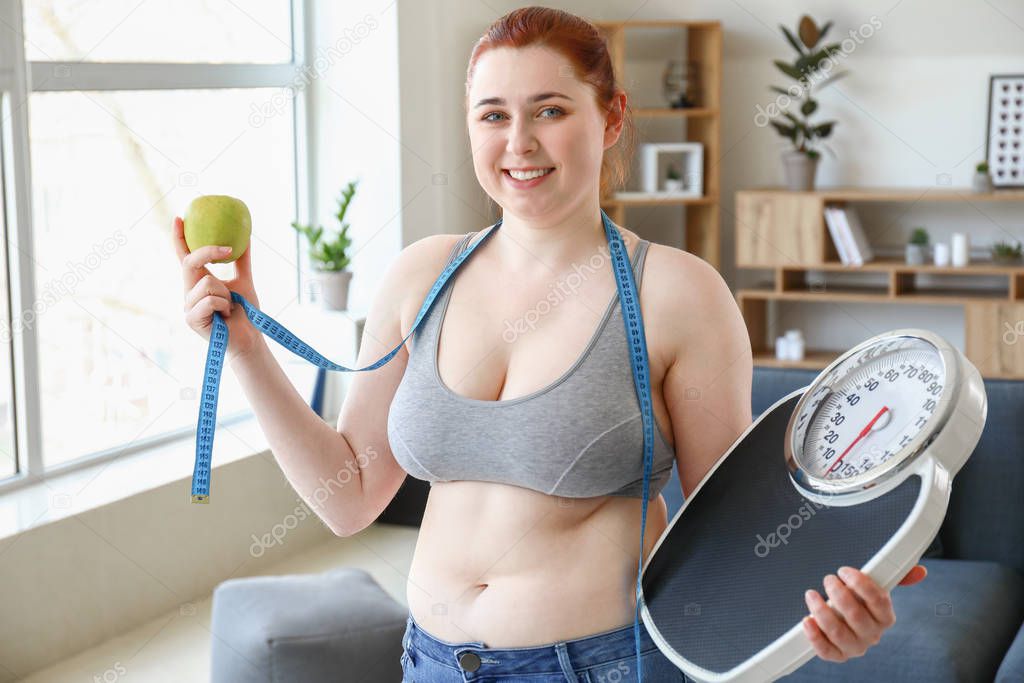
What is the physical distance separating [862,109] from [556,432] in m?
4.15

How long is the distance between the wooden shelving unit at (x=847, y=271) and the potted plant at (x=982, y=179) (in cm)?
4

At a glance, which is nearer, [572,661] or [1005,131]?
[572,661]

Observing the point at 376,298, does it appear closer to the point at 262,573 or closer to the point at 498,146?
the point at 498,146

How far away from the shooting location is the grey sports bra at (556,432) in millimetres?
1109

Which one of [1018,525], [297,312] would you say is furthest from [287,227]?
[1018,525]

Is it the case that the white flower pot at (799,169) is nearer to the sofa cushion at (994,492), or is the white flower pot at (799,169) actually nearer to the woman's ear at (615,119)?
the sofa cushion at (994,492)

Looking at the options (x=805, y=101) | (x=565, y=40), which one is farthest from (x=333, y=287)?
(x=565, y=40)

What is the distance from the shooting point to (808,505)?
1.01m

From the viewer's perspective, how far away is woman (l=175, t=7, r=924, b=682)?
1.13 m

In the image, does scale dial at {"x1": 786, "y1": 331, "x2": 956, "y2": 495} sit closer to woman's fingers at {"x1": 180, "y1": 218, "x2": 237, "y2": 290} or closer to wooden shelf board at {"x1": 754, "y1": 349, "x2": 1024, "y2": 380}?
woman's fingers at {"x1": 180, "y1": 218, "x2": 237, "y2": 290}

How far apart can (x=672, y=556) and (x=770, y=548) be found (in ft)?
0.38
